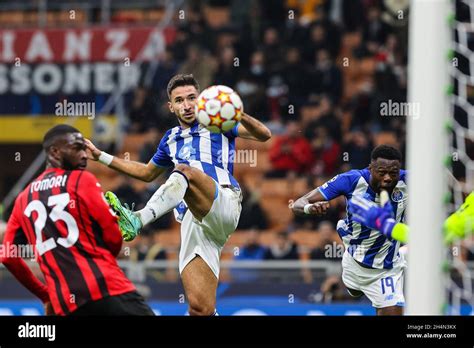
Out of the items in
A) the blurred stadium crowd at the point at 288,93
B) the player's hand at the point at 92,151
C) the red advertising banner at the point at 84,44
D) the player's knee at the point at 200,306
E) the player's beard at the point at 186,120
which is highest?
the red advertising banner at the point at 84,44

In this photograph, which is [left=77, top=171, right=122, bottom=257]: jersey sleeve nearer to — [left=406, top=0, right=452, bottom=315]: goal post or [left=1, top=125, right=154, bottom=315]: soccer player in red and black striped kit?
[left=1, top=125, right=154, bottom=315]: soccer player in red and black striped kit

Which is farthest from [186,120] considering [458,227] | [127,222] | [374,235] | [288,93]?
[288,93]

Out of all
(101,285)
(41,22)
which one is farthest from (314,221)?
(101,285)

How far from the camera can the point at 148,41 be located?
18.9 metres

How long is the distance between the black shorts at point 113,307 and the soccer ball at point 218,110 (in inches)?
62.8

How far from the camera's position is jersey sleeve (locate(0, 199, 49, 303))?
7051 mm

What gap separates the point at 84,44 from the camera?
1912cm

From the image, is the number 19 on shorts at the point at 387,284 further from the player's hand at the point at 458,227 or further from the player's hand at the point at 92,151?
the player's hand at the point at 458,227

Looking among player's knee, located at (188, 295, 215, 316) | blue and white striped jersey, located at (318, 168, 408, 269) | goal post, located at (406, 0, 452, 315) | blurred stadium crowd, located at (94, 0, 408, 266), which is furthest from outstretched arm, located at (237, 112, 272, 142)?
blurred stadium crowd, located at (94, 0, 408, 266)

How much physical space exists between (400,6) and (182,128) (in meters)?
9.30

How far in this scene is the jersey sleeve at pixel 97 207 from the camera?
22.2 feet

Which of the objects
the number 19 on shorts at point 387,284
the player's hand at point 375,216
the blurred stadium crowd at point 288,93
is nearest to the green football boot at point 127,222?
the player's hand at point 375,216

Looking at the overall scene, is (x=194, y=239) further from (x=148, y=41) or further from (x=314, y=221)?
(x=148, y=41)

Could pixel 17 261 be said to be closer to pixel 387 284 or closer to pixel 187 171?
pixel 187 171
